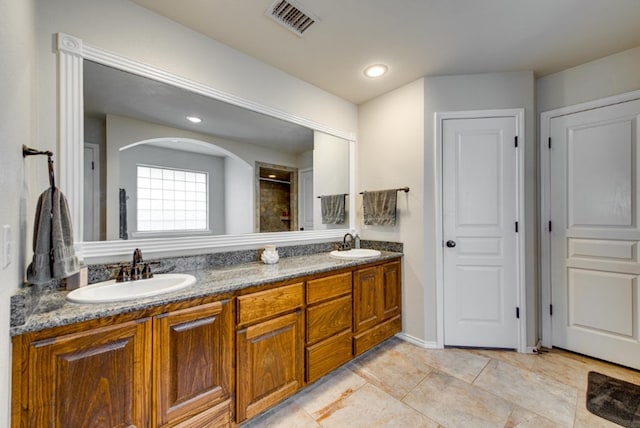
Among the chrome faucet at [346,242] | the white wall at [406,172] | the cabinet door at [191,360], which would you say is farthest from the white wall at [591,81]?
the cabinet door at [191,360]

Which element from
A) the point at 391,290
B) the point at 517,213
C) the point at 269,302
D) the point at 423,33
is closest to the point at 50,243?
the point at 269,302

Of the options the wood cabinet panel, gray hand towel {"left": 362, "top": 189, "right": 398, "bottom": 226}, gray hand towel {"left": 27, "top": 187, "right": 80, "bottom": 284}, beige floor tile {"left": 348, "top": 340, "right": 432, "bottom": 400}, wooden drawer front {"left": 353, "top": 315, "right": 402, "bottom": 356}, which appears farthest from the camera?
gray hand towel {"left": 362, "top": 189, "right": 398, "bottom": 226}

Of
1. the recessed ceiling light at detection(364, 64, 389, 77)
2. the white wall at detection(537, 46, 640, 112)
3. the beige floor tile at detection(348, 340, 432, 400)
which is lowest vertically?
the beige floor tile at detection(348, 340, 432, 400)

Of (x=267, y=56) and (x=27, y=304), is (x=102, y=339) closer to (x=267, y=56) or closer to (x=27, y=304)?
(x=27, y=304)

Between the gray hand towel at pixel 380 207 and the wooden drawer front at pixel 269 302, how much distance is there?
1226 millimetres

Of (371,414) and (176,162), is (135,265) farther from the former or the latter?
(371,414)

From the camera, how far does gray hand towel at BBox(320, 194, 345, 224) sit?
2645 millimetres

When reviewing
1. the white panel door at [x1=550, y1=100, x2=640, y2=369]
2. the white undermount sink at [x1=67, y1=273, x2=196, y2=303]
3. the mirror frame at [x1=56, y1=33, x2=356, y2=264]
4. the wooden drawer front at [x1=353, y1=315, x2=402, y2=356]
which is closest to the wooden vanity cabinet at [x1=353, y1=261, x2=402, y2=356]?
the wooden drawer front at [x1=353, y1=315, x2=402, y2=356]

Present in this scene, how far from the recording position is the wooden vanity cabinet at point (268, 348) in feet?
4.73

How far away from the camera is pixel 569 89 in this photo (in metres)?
2.30

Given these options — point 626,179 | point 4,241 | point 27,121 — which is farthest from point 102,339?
point 626,179

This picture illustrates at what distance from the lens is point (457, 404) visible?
1.68 m

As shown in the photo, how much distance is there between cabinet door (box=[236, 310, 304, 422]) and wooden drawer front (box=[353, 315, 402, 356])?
0.57 m

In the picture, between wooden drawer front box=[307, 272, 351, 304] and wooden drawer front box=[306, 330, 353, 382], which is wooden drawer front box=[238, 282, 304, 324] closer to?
wooden drawer front box=[307, 272, 351, 304]
